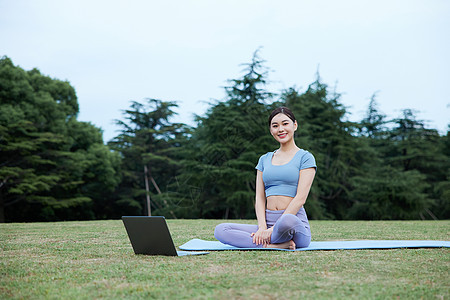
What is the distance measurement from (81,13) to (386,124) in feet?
61.6

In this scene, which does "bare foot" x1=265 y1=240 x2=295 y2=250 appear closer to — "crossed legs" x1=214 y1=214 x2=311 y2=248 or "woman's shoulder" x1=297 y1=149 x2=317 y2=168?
"crossed legs" x1=214 y1=214 x2=311 y2=248

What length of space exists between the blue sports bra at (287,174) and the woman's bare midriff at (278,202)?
4cm

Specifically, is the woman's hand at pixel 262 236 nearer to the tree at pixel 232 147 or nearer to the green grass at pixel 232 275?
the green grass at pixel 232 275

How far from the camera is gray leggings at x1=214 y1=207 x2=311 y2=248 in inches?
150

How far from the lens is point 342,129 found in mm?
23031

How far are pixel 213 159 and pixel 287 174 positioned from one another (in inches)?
552

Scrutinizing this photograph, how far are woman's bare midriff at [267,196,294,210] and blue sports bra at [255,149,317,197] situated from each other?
36mm

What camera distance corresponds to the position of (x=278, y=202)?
415cm

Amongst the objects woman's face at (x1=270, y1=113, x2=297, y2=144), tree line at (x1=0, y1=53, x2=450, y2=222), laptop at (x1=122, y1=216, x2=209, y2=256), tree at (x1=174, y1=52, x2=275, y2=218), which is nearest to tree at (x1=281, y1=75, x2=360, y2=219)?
tree line at (x1=0, y1=53, x2=450, y2=222)

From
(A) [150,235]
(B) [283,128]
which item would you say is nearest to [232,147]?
(B) [283,128]

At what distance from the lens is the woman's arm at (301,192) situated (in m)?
3.96

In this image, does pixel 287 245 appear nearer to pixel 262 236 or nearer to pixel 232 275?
pixel 262 236

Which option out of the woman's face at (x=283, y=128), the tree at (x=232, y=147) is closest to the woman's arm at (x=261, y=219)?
the woman's face at (x=283, y=128)

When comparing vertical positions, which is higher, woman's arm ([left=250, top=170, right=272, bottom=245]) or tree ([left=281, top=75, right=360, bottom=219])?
tree ([left=281, top=75, right=360, bottom=219])
